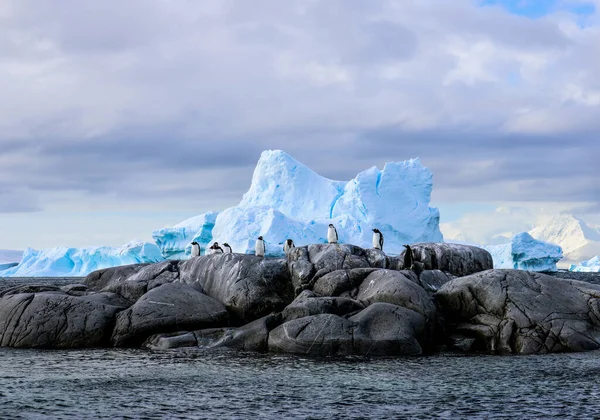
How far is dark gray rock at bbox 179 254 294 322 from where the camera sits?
2214cm

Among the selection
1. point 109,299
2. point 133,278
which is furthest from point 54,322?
point 133,278

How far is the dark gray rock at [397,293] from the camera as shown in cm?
2027

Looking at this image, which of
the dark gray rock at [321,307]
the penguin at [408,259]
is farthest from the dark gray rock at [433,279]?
the dark gray rock at [321,307]

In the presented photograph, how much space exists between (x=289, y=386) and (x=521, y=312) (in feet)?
27.4

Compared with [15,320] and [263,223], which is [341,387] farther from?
[263,223]

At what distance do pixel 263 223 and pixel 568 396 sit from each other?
1697 inches

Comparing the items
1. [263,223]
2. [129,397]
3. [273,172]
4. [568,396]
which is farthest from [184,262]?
[273,172]

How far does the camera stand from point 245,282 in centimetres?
2259

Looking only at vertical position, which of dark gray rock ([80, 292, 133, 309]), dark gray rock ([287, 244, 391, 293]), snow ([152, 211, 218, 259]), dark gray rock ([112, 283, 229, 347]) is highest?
snow ([152, 211, 218, 259])

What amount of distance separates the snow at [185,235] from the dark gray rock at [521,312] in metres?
40.7

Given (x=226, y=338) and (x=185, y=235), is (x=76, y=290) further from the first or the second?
(x=185, y=235)

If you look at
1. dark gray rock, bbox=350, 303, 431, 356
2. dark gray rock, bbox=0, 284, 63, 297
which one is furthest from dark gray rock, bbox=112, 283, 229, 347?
dark gray rock, bbox=350, 303, 431, 356

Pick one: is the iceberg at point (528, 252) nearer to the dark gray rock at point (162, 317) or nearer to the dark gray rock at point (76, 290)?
the dark gray rock at point (76, 290)

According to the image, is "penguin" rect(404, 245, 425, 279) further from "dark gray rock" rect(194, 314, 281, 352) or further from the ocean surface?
the ocean surface
